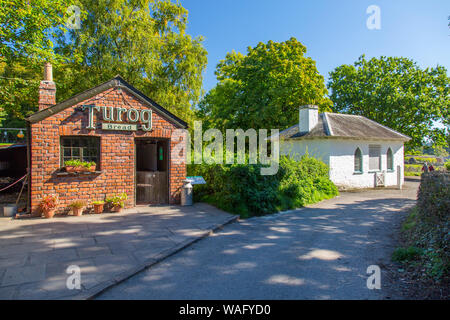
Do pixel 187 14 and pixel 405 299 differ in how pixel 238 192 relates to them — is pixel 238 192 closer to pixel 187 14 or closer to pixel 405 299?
pixel 405 299

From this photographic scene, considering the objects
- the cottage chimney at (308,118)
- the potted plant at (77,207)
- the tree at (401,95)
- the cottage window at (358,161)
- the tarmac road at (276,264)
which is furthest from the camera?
the tree at (401,95)

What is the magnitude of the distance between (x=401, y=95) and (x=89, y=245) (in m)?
30.4

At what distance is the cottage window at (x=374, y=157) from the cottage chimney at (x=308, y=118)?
14.7 feet

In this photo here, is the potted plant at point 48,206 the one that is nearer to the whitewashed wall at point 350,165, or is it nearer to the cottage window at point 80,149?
the cottage window at point 80,149

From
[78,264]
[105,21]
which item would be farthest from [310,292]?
[105,21]

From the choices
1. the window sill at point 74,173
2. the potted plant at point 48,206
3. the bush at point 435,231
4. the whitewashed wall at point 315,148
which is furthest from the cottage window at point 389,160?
the potted plant at point 48,206

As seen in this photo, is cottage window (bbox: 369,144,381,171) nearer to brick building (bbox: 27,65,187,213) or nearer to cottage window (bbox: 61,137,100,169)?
brick building (bbox: 27,65,187,213)

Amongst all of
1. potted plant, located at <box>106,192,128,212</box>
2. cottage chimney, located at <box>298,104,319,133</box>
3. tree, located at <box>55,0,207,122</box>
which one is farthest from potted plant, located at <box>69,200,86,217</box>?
cottage chimney, located at <box>298,104,319,133</box>

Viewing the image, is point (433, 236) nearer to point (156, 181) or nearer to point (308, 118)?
point (156, 181)

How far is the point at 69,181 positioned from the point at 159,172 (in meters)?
3.18

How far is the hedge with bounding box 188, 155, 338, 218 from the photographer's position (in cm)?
1027

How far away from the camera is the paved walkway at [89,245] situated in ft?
14.4

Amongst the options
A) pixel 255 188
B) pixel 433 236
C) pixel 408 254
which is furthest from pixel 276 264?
pixel 255 188

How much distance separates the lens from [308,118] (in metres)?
19.2
